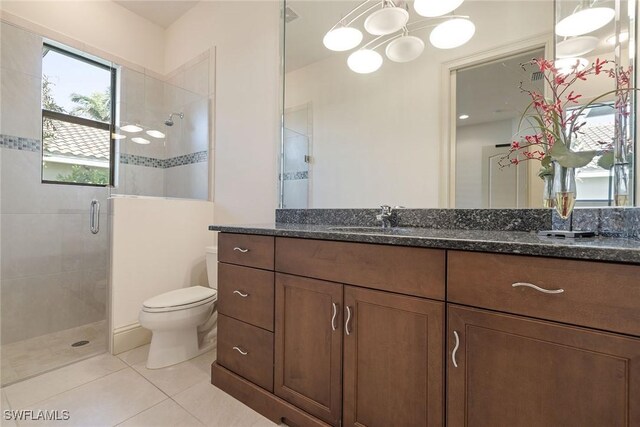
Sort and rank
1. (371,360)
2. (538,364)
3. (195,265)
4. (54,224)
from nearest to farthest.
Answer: (538,364) → (371,360) → (54,224) → (195,265)

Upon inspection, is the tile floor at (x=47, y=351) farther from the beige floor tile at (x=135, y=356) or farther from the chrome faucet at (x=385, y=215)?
the chrome faucet at (x=385, y=215)

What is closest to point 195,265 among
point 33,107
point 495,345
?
point 33,107

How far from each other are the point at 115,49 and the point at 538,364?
11.9 ft

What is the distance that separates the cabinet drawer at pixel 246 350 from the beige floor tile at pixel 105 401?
1.30 ft

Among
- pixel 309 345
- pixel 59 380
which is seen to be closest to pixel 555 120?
pixel 309 345

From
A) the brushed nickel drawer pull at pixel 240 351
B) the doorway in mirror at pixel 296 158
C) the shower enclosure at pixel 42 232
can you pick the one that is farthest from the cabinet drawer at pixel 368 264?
the shower enclosure at pixel 42 232

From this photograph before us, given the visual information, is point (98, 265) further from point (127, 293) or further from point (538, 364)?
point (538, 364)

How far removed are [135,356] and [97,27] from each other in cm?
274

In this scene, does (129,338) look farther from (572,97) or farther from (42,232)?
(572,97)

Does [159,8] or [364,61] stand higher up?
[159,8]

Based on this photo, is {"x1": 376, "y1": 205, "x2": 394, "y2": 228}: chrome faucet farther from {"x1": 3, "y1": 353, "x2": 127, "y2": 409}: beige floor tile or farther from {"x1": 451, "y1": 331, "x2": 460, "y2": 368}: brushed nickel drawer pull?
{"x1": 3, "y1": 353, "x2": 127, "y2": 409}: beige floor tile

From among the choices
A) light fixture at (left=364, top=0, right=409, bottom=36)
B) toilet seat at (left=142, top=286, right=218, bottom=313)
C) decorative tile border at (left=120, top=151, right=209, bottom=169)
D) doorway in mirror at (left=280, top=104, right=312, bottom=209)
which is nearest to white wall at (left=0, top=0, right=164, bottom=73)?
decorative tile border at (left=120, top=151, right=209, bottom=169)

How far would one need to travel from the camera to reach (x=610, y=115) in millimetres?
1121

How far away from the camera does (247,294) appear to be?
145 cm
